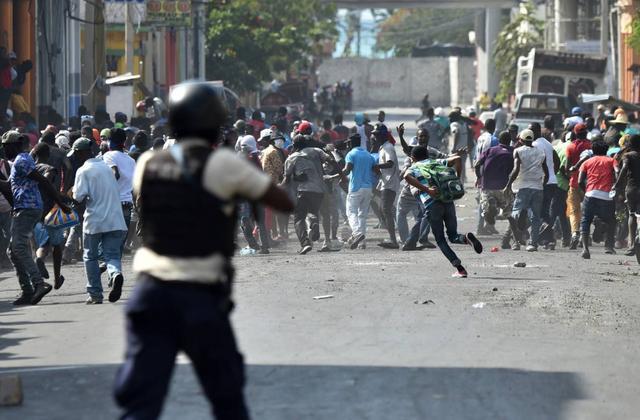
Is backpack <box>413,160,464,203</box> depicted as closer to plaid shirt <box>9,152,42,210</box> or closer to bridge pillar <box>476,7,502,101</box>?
plaid shirt <box>9,152,42,210</box>

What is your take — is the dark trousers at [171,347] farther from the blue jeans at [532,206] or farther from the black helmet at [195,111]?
→ the blue jeans at [532,206]

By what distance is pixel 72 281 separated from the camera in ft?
55.4

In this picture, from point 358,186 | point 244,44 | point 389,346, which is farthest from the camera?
point 244,44

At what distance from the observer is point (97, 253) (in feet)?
46.9

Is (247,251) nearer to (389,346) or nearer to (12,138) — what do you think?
(12,138)

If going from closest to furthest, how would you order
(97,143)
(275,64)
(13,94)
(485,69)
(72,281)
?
(72,281) → (97,143) → (13,94) → (275,64) → (485,69)

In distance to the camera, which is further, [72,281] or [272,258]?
[272,258]

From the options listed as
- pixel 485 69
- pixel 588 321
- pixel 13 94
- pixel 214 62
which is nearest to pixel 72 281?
pixel 588 321

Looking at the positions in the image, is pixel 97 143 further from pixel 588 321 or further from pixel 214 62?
pixel 214 62

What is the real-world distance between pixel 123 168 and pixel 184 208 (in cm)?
988

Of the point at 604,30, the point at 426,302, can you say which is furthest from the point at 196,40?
the point at 426,302

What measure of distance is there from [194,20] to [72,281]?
105ft

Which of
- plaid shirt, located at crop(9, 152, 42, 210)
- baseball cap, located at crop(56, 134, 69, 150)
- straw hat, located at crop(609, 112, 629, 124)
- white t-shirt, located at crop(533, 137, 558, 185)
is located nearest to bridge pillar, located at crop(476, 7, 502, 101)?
straw hat, located at crop(609, 112, 629, 124)

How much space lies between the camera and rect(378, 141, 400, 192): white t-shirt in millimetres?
20859
